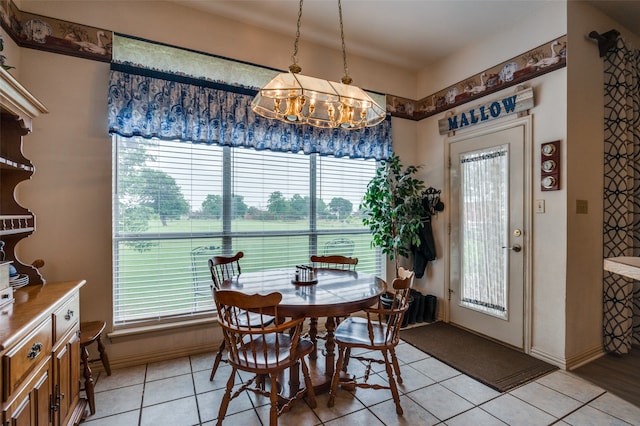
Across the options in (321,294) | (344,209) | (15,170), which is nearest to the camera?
(15,170)

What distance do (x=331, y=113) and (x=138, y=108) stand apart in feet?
5.22

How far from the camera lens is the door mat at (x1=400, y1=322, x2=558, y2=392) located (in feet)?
7.97

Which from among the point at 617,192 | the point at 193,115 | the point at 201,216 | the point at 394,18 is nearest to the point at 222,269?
the point at 201,216

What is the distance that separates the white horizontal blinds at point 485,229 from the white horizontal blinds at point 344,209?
106 cm

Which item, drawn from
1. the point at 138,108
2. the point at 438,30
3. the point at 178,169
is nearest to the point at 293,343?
the point at 178,169

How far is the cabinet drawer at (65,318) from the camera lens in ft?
5.17

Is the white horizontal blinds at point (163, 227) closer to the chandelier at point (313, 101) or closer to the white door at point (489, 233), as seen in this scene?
the chandelier at point (313, 101)

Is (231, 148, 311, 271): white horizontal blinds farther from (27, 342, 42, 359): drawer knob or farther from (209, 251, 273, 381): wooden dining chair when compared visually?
(27, 342, 42, 359): drawer knob

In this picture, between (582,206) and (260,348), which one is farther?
(582,206)

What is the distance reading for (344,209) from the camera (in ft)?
12.0

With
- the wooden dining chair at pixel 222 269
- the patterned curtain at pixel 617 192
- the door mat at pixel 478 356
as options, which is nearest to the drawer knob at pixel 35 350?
the wooden dining chair at pixel 222 269

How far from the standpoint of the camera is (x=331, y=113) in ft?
7.57

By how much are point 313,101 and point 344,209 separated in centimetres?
169

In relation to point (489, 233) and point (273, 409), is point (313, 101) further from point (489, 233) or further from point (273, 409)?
point (489, 233)
